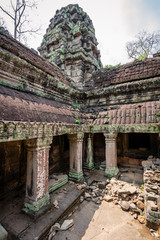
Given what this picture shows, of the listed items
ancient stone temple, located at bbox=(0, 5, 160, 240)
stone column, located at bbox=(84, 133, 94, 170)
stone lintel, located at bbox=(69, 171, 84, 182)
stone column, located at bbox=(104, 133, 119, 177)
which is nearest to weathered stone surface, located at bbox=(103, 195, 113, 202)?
stone lintel, located at bbox=(69, 171, 84, 182)

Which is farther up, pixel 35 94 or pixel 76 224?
pixel 35 94

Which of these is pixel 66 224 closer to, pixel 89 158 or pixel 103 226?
pixel 103 226

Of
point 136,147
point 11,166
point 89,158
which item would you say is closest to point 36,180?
point 11,166

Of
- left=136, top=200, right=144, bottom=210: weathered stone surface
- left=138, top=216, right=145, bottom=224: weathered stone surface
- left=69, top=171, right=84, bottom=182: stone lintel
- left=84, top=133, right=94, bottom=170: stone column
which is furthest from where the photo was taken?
left=84, top=133, right=94, bottom=170: stone column

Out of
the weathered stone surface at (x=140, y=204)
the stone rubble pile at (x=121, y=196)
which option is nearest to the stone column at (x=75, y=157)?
the stone rubble pile at (x=121, y=196)

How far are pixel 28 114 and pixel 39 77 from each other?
2.18m

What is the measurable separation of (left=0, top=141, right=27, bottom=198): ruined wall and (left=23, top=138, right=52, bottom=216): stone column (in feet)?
4.25

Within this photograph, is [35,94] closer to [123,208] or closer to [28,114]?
[28,114]

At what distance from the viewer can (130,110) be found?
5.86 m

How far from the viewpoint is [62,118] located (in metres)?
4.64

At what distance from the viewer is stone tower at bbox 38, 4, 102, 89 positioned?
9.93 m

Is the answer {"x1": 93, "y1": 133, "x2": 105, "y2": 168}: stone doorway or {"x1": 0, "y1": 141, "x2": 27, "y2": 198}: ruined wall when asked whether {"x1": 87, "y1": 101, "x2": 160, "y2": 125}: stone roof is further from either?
{"x1": 0, "y1": 141, "x2": 27, "y2": 198}: ruined wall

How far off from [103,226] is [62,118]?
3452 millimetres

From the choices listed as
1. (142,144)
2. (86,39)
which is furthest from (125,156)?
(86,39)
